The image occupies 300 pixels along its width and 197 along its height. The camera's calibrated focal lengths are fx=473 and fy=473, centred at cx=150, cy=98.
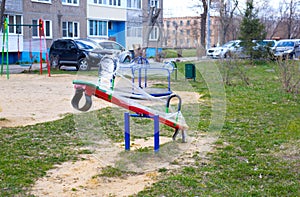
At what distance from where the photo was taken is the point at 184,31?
35.8m

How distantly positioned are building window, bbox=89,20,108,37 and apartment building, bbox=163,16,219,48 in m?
4.83

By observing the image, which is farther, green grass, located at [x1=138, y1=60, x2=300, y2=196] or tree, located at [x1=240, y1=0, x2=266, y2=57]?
tree, located at [x1=240, y1=0, x2=266, y2=57]

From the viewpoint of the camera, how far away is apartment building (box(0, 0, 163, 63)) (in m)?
28.1

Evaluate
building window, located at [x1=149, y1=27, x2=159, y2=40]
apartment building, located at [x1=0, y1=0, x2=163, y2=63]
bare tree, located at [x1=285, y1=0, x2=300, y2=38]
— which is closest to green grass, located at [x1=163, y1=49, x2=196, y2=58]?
apartment building, located at [x1=0, y1=0, x2=163, y2=63]

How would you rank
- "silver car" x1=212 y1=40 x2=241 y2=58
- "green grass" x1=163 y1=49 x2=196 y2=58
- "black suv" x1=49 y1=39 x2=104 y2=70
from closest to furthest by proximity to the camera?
"silver car" x1=212 y1=40 x2=241 y2=58 → "black suv" x1=49 y1=39 x2=104 y2=70 → "green grass" x1=163 y1=49 x2=196 y2=58

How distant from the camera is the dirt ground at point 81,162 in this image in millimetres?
5051

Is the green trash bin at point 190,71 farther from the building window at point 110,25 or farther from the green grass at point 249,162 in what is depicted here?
the building window at point 110,25

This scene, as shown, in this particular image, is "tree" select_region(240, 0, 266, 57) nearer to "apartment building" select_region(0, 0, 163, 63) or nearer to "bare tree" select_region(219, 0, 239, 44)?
"apartment building" select_region(0, 0, 163, 63)

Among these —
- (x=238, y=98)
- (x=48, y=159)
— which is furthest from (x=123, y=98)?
(x=238, y=98)

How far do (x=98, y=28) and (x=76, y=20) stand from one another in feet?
10.0

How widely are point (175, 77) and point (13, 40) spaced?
1300 cm

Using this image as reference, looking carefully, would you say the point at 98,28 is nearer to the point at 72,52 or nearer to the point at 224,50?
the point at 224,50

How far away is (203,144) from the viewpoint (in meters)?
7.24

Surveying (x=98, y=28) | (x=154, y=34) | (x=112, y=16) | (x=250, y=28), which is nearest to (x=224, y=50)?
(x=250, y=28)
